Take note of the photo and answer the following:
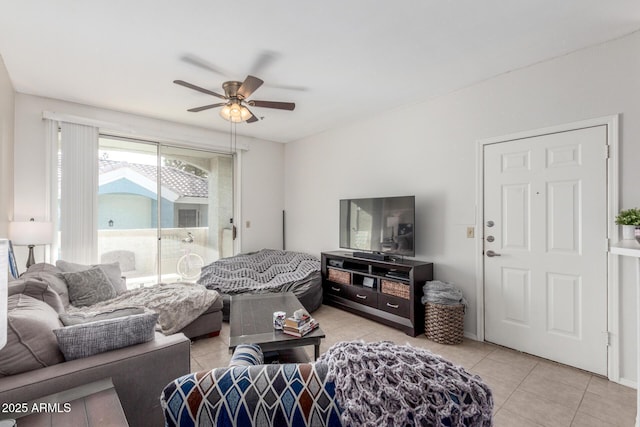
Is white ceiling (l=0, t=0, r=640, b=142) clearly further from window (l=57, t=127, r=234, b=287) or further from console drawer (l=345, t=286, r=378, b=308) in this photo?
console drawer (l=345, t=286, r=378, b=308)

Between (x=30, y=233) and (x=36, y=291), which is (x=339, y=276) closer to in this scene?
(x=36, y=291)

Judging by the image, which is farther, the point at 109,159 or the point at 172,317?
the point at 109,159

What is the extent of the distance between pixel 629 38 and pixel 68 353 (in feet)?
13.0

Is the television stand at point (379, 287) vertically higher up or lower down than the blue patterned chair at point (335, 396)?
lower down

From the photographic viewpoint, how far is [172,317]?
2.69 meters

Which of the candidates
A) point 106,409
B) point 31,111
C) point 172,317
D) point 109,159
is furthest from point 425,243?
point 31,111

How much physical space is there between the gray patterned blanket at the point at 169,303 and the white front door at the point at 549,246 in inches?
110

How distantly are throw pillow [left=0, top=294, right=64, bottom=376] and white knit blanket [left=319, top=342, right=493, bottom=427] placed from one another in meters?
1.31

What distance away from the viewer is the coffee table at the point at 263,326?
73.4 inches

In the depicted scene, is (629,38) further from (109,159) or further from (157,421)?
(109,159)

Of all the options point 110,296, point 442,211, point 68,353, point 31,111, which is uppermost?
point 31,111

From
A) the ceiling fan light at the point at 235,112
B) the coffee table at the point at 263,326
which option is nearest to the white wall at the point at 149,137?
the ceiling fan light at the point at 235,112

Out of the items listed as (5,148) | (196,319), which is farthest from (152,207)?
(196,319)

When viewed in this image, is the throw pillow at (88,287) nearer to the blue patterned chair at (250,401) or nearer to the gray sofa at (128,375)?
the gray sofa at (128,375)
